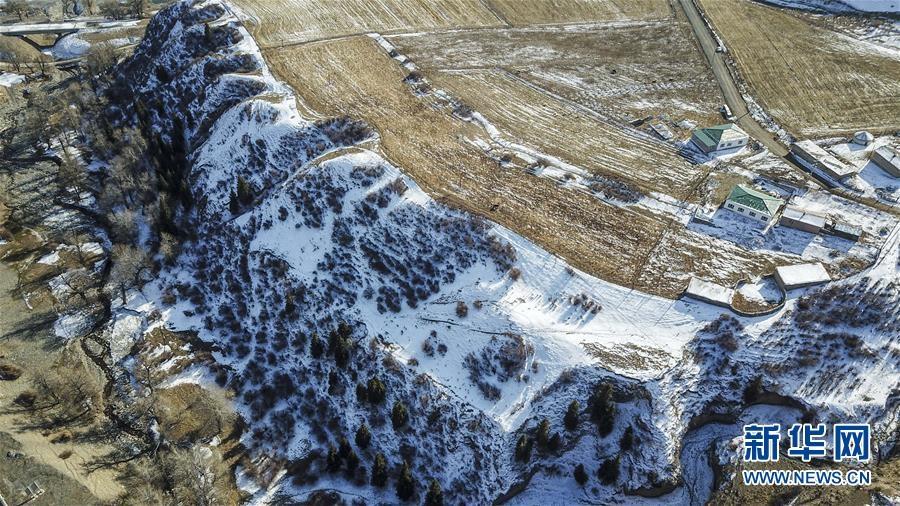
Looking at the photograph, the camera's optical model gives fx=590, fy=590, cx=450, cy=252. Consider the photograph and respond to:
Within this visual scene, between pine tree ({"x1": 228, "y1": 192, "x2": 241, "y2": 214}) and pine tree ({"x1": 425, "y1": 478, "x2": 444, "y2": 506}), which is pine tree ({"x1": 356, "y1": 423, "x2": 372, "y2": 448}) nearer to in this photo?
pine tree ({"x1": 425, "y1": 478, "x2": 444, "y2": 506})

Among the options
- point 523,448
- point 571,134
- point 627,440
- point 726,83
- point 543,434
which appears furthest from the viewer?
point 726,83

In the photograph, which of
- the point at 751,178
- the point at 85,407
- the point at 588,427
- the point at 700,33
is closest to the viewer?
the point at 588,427

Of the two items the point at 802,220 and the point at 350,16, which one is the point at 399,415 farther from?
the point at 350,16

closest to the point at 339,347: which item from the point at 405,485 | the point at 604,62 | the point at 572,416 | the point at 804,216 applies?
the point at 405,485

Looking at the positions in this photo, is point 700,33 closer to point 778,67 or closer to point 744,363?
point 778,67

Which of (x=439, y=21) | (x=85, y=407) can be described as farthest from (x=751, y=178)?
(x=85, y=407)

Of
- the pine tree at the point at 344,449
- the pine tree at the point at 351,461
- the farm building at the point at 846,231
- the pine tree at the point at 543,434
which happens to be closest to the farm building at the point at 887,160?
the farm building at the point at 846,231
